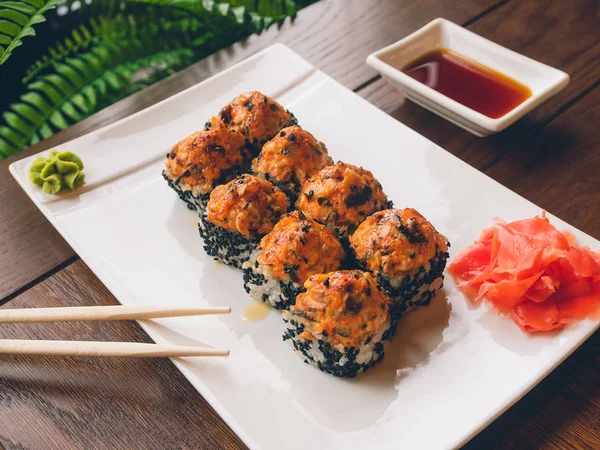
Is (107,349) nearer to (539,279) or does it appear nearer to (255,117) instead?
(255,117)

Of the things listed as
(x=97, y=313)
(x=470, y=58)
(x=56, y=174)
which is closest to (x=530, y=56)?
(x=470, y=58)

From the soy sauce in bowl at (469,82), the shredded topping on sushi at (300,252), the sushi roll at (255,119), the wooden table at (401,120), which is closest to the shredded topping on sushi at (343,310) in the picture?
the shredded topping on sushi at (300,252)

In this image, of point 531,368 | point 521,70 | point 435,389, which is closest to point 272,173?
point 435,389

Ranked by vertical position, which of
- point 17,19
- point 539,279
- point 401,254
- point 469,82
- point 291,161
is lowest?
point 469,82

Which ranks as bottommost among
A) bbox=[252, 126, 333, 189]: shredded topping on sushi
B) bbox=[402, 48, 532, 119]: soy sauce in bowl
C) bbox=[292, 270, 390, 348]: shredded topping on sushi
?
bbox=[402, 48, 532, 119]: soy sauce in bowl

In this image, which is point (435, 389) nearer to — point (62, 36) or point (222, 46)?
point (222, 46)

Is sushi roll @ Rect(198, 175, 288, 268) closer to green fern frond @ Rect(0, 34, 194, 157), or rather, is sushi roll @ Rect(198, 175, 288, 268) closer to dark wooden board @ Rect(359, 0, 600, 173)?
dark wooden board @ Rect(359, 0, 600, 173)

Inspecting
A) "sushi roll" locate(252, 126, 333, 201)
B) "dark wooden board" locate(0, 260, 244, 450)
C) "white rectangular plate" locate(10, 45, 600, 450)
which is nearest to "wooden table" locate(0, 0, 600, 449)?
"dark wooden board" locate(0, 260, 244, 450)

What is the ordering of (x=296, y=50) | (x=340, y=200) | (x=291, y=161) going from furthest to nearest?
1. (x=296, y=50)
2. (x=291, y=161)
3. (x=340, y=200)
